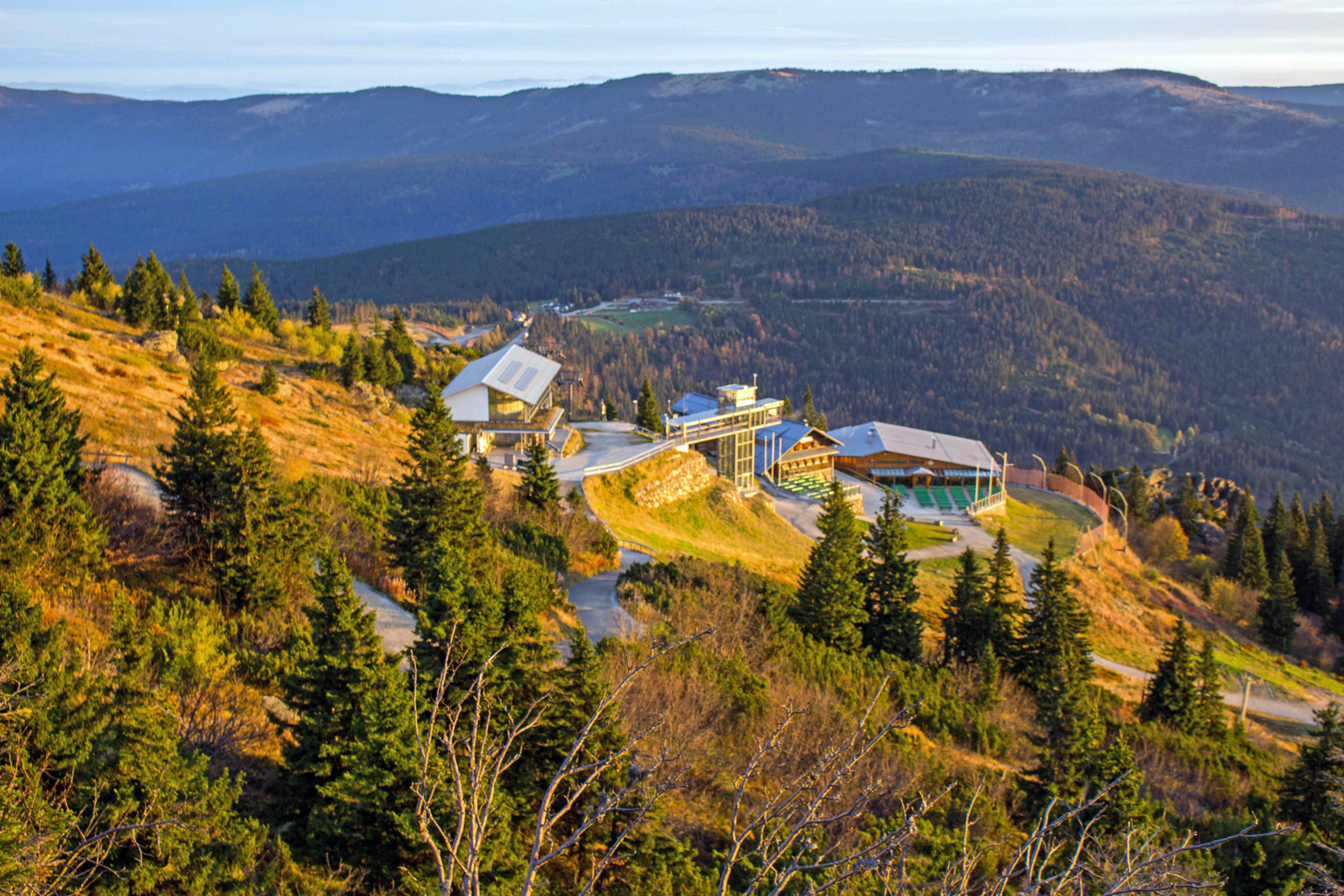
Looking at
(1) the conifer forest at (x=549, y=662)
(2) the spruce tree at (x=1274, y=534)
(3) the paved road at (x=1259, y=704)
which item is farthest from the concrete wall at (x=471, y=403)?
(2) the spruce tree at (x=1274, y=534)

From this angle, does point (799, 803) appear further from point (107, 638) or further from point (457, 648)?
point (107, 638)

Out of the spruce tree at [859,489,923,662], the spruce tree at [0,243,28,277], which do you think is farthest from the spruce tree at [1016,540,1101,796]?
the spruce tree at [0,243,28,277]

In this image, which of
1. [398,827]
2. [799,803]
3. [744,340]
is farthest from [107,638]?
[744,340]

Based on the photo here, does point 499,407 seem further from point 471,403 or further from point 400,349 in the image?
point 400,349

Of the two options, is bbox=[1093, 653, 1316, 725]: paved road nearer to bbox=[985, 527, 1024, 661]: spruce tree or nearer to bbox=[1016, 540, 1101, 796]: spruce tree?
bbox=[1016, 540, 1101, 796]: spruce tree

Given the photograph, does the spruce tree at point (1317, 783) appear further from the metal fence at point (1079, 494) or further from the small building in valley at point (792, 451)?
the small building in valley at point (792, 451)

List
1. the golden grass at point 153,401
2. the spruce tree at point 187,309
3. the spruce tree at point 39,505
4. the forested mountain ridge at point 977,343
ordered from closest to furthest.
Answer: the spruce tree at point 39,505
the golden grass at point 153,401
the spruce tree at point 187,309
the forested mountain ridge at point 977,343
